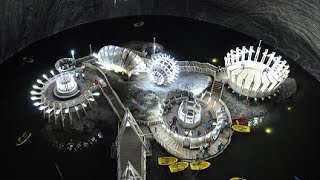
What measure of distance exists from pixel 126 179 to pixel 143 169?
638 centimetres

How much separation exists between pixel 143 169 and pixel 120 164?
326 cm

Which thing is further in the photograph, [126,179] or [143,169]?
[143,169]

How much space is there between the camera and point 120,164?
164ft

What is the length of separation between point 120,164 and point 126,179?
6520 millimetres

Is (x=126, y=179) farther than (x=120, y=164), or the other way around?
(x=120, y=164)

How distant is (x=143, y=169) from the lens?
49688mm

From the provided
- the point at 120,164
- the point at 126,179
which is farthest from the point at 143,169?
the point at 126,179

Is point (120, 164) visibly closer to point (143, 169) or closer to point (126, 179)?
point (143, 169)

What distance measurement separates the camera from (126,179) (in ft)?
143
